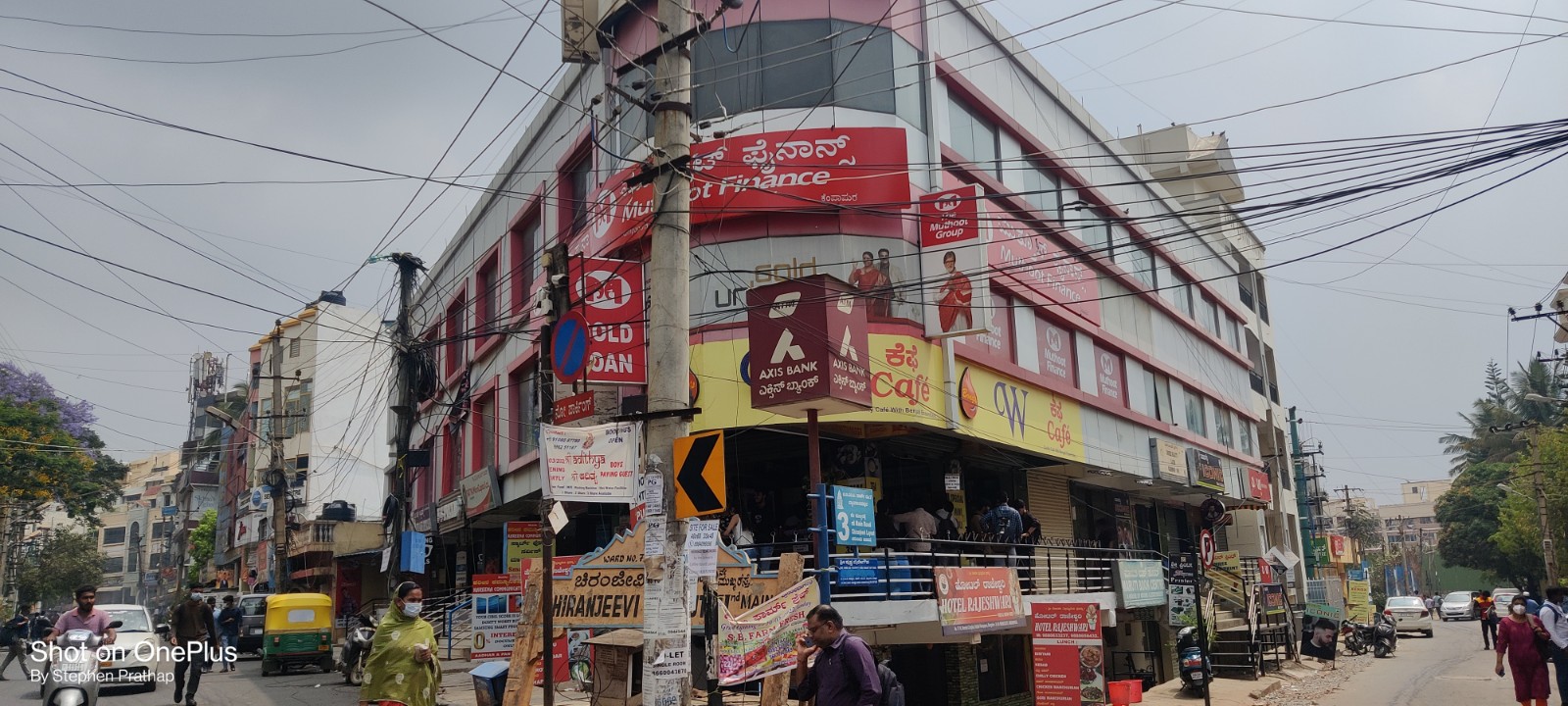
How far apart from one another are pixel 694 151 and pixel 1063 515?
14.9 m

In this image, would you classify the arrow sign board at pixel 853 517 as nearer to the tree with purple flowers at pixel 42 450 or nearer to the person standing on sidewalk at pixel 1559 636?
the person standing on sidewalk at pixel 1559 636

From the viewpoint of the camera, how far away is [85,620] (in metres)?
11.4

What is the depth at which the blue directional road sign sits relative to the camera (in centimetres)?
1086

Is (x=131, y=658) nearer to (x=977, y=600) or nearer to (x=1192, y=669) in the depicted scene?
(x=977, y=600)

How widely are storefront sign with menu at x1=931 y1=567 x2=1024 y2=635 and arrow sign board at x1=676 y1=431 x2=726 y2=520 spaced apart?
625 centimetres

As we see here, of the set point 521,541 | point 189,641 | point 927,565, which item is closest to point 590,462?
point 927,565

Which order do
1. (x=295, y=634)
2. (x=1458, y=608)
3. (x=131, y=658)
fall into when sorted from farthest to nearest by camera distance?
(x=1458, y=608), (x=295, y=634), (x=131, y=658)

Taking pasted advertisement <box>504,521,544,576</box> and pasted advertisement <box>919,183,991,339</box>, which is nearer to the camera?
pasted advertisement <box>919,183,991,339</box>

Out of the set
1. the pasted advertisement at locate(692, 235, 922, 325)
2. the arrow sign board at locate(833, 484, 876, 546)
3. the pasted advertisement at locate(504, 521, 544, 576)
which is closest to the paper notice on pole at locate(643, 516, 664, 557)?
the arrow sign board at locate(833, 484, 876, 546)

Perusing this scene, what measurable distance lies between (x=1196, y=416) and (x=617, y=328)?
22922mm

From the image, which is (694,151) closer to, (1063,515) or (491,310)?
(491,310)

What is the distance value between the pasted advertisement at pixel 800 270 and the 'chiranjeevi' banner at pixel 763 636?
7.47 meters

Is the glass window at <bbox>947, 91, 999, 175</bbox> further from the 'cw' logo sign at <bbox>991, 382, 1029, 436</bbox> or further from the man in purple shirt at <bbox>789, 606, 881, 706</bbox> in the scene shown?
the man in purple shirt at <bbox>789, 606, 881, 706</bbox>

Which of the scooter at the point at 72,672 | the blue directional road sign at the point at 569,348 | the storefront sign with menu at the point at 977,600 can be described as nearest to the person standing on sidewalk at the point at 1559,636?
the storefront sign with menu at the point at 977,600
